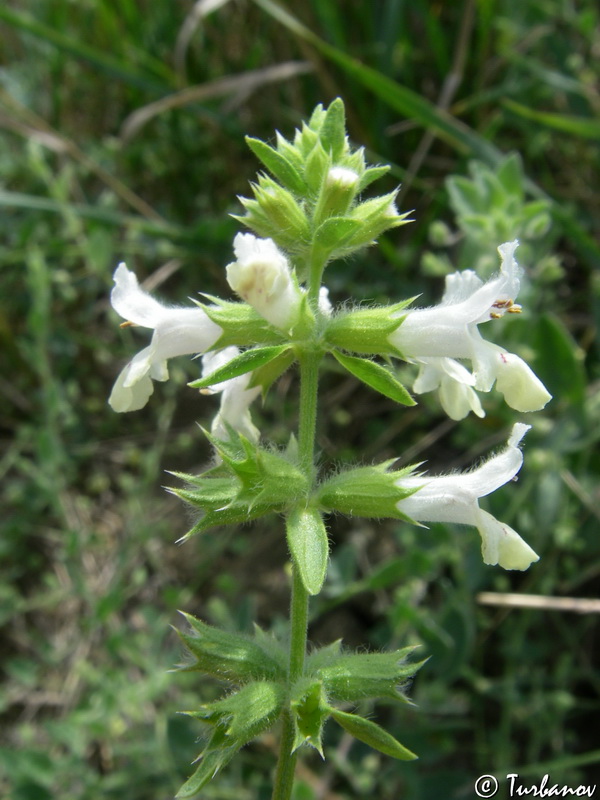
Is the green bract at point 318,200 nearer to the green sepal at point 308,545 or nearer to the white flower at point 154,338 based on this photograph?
the white flower at point 154,338

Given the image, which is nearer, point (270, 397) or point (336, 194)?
point (336, 194)

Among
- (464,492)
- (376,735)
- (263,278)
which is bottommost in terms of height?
(376,735)

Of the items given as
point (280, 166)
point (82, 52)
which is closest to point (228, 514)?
point (280, 166)

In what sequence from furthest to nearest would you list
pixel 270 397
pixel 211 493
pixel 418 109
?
pixel 270 397
pixel 418 109
pixel 211 493

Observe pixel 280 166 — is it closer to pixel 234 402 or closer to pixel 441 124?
pixel 234 402

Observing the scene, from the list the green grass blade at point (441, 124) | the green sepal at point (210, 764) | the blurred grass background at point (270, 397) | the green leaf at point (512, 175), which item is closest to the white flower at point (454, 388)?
the green sepal at point (210, 764)

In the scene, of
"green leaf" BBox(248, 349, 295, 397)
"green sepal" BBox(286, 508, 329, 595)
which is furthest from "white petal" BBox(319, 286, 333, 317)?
"green sepal" BBox(286, 508, 329, 595)

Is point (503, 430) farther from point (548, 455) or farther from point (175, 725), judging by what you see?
point (175, 725)
